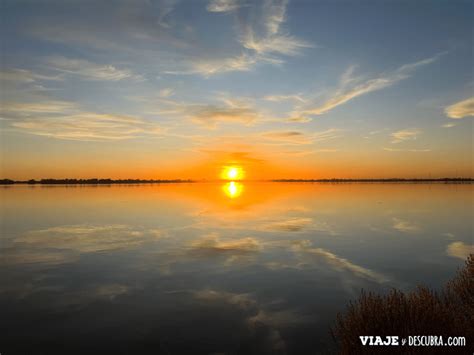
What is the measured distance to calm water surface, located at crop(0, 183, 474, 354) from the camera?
11969mm

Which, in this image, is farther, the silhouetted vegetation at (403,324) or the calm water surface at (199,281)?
the calm water surface at (199,281)

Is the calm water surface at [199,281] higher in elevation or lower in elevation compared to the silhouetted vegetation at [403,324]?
lower

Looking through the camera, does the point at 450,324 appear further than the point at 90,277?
No

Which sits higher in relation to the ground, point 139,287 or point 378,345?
point 378,345

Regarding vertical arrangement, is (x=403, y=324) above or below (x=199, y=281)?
above

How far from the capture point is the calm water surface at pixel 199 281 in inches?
471

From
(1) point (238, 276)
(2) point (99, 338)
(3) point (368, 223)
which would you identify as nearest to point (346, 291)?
(1) point (238, 276)

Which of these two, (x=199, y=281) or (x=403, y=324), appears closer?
(x=403, y=324)

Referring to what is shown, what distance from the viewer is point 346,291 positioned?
16.6m

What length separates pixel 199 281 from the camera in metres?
18.2

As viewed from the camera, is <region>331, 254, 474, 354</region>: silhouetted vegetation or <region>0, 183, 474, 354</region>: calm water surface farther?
<region>0, 183, 474, 354</region>: calm water surface

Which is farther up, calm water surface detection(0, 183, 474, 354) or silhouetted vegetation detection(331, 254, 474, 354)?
silhouetted vegetation detection(331, 254, 474, 354)

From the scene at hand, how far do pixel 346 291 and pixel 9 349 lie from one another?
1377 cm

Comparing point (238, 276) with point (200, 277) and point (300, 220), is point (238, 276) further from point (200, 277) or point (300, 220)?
point (300, 220)
